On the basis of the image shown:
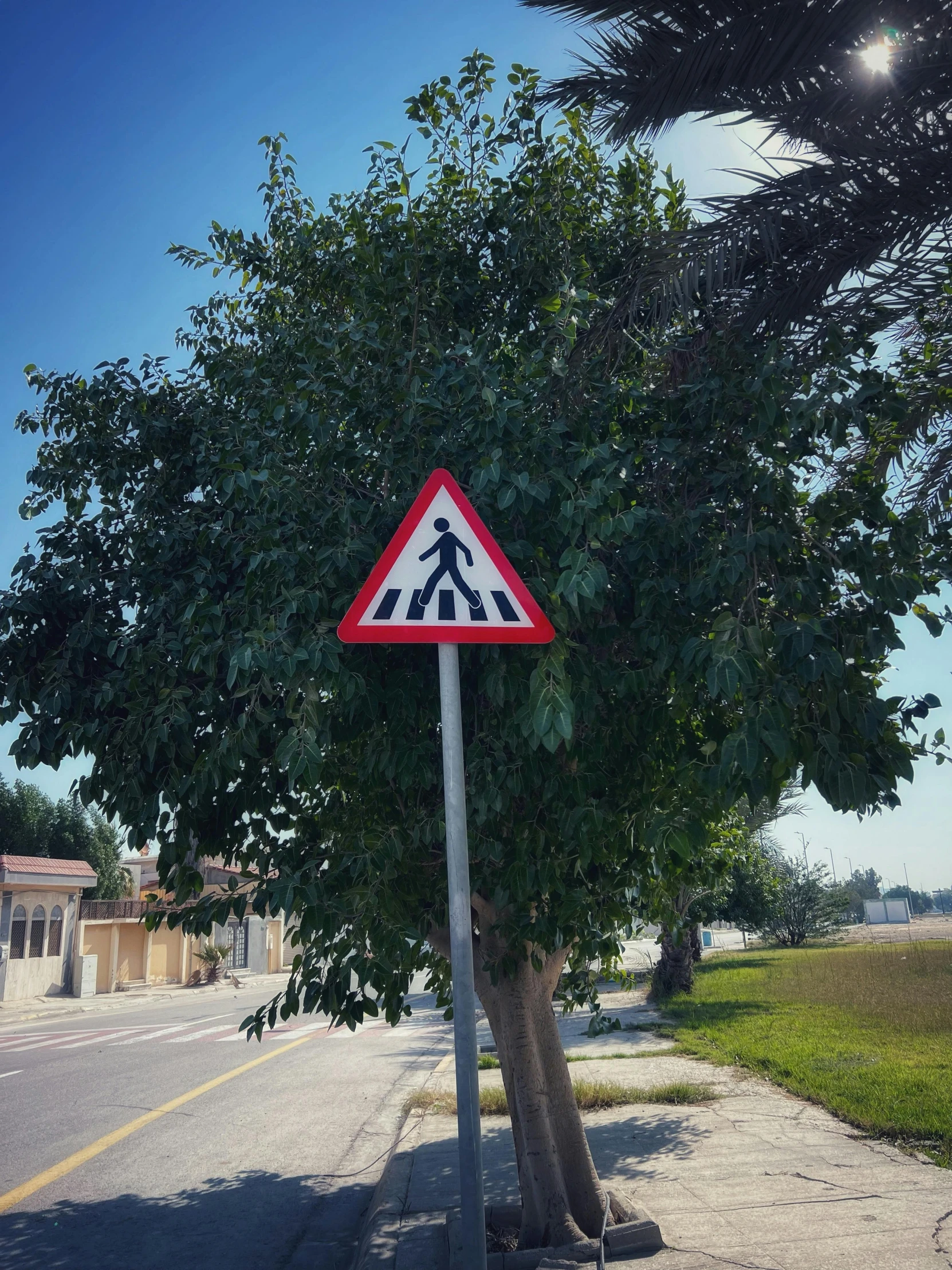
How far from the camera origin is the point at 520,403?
4.14 metres

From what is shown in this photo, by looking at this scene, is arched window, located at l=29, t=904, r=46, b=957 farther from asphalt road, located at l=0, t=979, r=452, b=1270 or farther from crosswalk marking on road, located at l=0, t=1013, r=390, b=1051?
asphalt road, located at l=0, t=979, r=452, b=1270

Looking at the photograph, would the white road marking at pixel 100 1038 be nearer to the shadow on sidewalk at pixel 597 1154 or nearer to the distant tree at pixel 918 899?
the shadow on sidewalk at pixel 597 1154

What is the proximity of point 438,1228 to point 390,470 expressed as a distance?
4.38m

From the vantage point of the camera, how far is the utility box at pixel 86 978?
1459 inches

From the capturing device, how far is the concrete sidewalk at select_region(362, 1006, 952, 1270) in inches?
183

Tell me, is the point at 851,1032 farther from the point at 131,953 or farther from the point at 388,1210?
the point at 131,953

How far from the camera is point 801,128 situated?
16.0ft

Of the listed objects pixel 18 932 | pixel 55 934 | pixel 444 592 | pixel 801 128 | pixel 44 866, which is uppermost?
pixel 801 128

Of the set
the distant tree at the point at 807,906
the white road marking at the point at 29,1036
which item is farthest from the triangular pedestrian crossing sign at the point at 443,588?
the distant tree at the point at 807,906

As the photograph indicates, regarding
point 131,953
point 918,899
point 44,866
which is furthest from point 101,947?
point 918,899

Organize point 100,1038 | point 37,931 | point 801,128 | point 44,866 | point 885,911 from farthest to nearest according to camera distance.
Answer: point 885,911, point 37,931, point 44,866, point 100,1038, point 801,128

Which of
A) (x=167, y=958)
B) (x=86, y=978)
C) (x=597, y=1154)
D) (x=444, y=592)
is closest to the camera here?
(x=444, y=592)

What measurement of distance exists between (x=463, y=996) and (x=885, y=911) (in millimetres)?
74919

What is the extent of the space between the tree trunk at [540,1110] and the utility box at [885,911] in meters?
67.6
